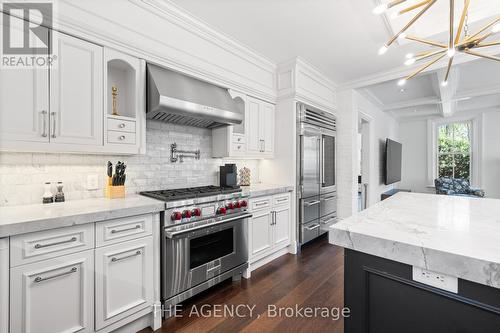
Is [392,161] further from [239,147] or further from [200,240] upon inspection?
[200,240]

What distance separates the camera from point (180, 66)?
2.40 metres

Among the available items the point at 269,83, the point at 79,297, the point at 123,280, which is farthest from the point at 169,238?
the point at 269,83

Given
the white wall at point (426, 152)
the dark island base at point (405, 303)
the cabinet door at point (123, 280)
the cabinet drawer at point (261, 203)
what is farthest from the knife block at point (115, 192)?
the white wall at point (426, 152)

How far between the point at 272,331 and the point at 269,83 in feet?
9.83

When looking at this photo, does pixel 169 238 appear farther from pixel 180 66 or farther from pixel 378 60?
pixel 378 60

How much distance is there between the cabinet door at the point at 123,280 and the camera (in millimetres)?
1604

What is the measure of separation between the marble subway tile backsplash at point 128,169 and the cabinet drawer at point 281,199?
814 mm

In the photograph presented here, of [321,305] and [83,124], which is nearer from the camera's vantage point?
[83,124]

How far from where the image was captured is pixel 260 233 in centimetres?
289

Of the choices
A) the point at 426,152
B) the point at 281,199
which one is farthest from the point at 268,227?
the point at 426,152

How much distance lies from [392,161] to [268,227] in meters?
4.99

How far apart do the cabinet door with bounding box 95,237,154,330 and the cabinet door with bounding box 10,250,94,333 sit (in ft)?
0.18

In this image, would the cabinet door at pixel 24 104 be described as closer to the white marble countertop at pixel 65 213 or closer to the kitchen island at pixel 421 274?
the white marble countertop at pixel 65 213

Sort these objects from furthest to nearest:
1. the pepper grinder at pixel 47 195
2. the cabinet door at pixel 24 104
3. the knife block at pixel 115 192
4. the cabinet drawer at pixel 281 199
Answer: the cabinet drawer at pixel 281 199 → the knife block at pixel 115 192 → the pepper grinder at pixel 47 195 → the cabinet door at pixel 24 104
